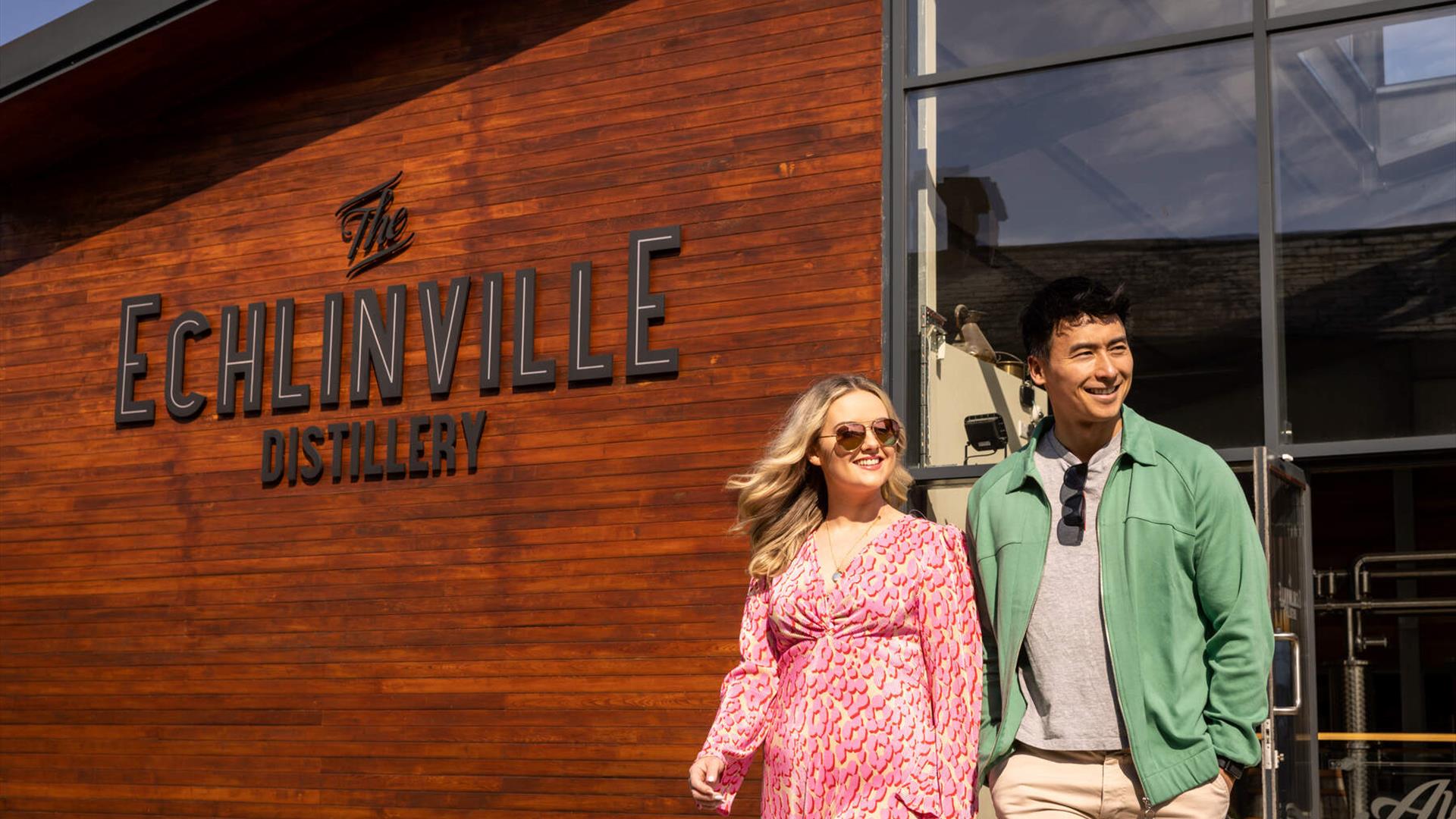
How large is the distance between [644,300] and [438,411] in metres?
1.30

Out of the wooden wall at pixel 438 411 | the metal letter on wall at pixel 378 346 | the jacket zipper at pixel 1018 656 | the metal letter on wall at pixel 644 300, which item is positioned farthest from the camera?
the metal letter on wall at pixel 378 346

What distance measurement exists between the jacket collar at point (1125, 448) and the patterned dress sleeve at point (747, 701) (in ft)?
2.02

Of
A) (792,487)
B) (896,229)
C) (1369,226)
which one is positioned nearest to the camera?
(792,487)

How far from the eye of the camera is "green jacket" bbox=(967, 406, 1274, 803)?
10.4 ft

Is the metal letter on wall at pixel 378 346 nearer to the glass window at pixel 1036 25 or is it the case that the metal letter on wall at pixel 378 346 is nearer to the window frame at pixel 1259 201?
the window frame at pixel 1259 201

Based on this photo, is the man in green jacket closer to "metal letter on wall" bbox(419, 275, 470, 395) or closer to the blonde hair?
the blonde hair

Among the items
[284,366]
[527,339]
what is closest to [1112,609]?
[527,339]

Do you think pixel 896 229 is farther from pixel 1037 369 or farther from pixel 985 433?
pixel 1037 369

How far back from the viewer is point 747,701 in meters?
3.68

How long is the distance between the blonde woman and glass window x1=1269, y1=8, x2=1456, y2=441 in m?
3.17

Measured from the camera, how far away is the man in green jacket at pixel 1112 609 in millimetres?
3186

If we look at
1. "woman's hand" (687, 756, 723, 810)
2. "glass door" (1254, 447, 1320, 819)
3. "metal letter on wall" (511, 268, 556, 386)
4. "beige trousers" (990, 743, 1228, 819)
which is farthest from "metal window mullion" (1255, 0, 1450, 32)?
"woman's hand" (687, 756, 723, 810)

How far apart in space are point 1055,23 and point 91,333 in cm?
578

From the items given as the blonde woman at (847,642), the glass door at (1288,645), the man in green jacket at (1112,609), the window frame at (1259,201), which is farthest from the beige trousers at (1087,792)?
the window frame at (1259,201)
